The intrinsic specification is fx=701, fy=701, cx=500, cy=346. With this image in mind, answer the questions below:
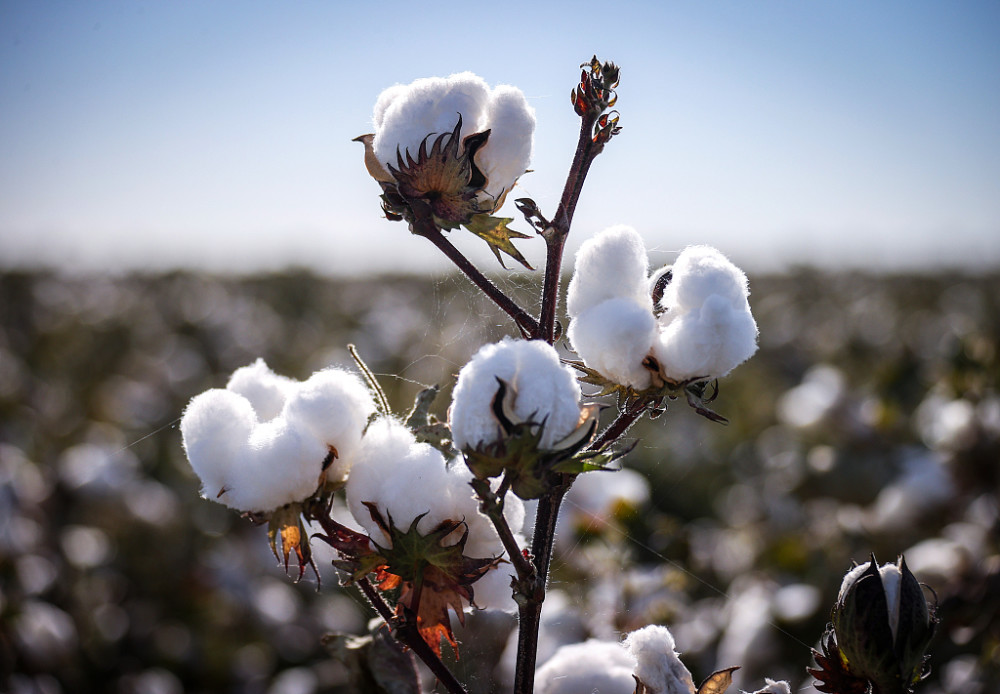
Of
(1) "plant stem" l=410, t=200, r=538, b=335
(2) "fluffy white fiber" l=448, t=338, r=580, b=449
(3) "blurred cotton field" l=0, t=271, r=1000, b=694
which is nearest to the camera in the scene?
(2) "fluffy white fiber" l=448, t=338, r=580, b=449

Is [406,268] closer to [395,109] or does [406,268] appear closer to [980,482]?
[980,482]

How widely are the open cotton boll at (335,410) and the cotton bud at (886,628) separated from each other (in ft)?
1.24

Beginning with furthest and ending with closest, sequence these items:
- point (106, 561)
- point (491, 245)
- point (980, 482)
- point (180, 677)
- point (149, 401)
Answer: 1. point (149, 401)
2. point (106, 561)
3. point (180, 677)
4. point (980, 482)
5. point (491, 245)

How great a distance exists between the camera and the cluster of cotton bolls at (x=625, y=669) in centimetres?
52

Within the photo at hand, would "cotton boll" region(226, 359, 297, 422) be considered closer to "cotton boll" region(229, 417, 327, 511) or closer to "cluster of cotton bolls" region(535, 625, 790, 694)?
"cotton boll" region(229, 417, 327, 511)

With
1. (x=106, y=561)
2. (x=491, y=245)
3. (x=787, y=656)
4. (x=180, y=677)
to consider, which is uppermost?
(x=491, y=245)

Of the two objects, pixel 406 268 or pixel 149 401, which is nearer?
pixel 149 401

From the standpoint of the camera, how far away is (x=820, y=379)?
2.37 metres

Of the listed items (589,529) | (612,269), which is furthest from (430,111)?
(589,529)

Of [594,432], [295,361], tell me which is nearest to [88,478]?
[295,361]

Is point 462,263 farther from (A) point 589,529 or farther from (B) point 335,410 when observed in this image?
(A) point 589,529

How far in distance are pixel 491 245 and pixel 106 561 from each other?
199 centimetres

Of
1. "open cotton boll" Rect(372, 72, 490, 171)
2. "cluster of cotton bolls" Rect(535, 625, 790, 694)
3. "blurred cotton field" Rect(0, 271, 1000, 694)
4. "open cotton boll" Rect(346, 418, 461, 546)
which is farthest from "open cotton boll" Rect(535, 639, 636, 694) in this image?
"open cotton boll" Rect(372, 72, 490, 171)

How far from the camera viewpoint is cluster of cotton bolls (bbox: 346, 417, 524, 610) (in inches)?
18.5
